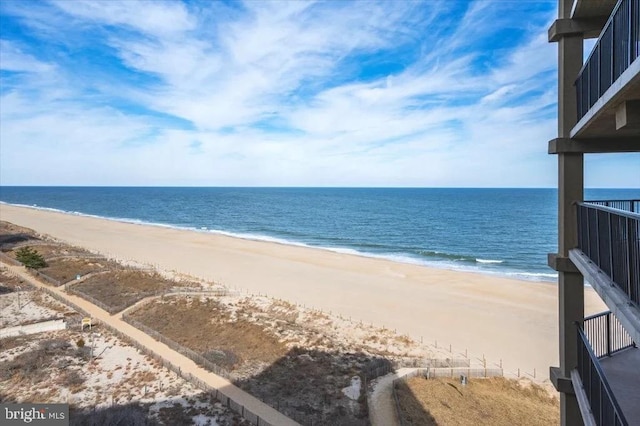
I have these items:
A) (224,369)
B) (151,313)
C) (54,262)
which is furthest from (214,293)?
(54,262)

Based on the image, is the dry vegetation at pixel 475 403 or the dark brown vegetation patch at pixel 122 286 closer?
the dry vegetation at pixel 475 403

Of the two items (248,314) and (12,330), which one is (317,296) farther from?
(12,330)

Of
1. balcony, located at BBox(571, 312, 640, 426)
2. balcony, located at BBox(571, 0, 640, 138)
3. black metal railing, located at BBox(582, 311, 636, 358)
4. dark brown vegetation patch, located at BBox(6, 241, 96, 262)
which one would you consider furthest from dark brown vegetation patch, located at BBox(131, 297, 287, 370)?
dark brown vegetation patch, located at BBox(6, 241, 96, 262)

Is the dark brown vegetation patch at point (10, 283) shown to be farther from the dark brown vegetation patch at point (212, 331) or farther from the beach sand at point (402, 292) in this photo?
the beach sand at point (402, 292)

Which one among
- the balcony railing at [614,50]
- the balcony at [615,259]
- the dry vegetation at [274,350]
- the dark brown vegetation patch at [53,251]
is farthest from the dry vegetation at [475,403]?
the dark brown vegetation patch at [53,251]

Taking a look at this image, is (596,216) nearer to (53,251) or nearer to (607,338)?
(607,338)

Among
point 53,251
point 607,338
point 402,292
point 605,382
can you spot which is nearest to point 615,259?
point 605,382

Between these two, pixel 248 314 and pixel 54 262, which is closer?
pixel 248 314
